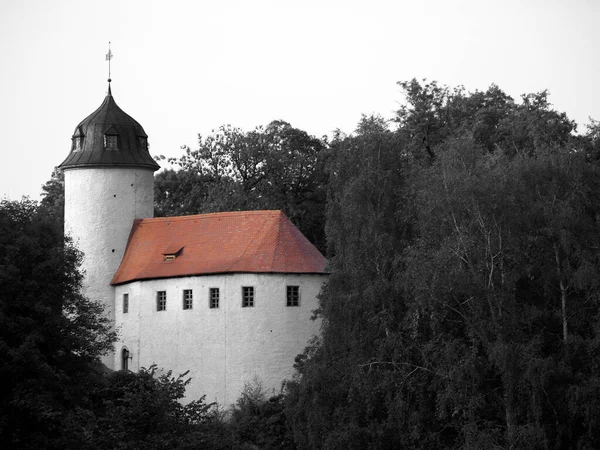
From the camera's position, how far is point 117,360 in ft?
178

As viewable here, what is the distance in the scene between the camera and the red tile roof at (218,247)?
5206 centimetres

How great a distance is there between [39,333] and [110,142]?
717 inches

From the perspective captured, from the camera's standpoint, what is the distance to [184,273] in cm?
5281

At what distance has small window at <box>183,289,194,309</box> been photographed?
52562mm

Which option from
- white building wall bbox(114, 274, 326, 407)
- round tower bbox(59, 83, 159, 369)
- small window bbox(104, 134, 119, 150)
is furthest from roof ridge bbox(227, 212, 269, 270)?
small window bbox(104, 134, 119, 150)

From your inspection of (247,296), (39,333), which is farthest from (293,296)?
(39,333)

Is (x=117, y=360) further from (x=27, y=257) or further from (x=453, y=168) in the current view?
(x=453, y=168)

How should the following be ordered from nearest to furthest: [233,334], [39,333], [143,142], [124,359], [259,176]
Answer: [39,333] < [233,334] < [124,359] < [143,142] < [259,176]

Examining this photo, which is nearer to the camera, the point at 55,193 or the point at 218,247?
the point at 218,247

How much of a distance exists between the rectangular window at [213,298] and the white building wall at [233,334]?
0.13m

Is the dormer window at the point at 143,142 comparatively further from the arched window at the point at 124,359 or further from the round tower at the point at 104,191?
the arched window at the point at 124,359

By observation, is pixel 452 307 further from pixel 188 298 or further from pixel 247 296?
pixel 188 298

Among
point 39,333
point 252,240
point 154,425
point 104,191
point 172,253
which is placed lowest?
point 154,425

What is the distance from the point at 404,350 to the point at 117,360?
50.3 ft
